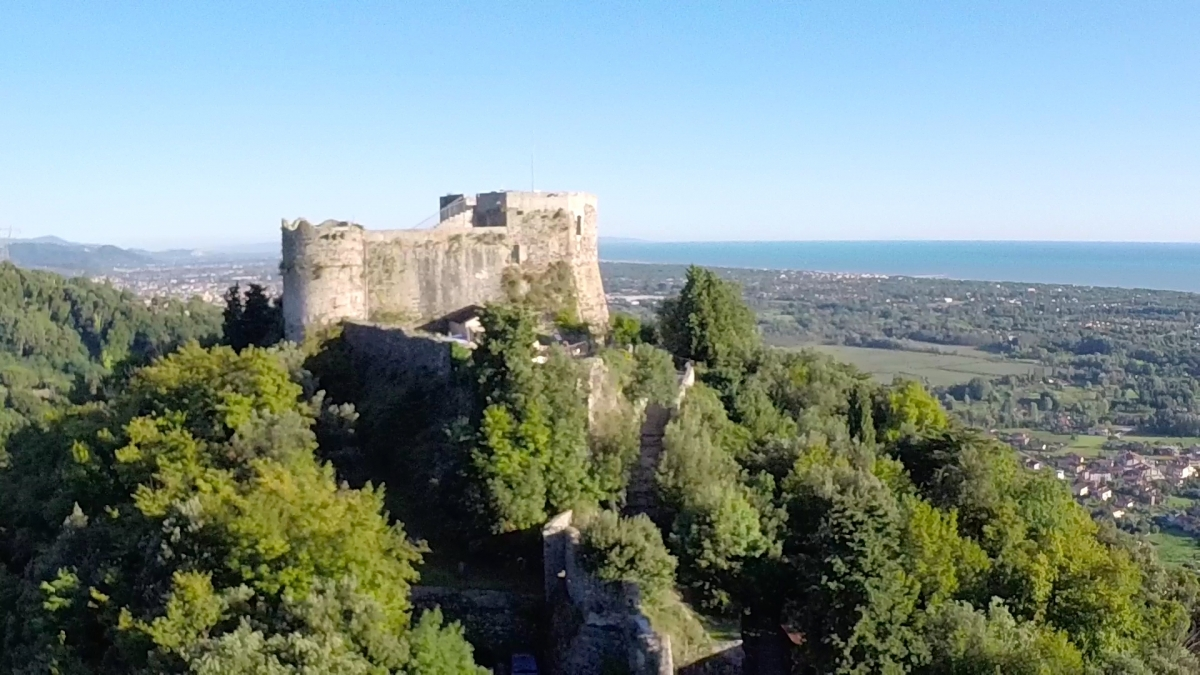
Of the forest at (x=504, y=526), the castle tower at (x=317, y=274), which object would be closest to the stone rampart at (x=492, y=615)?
the forest at (x=504, y=526)

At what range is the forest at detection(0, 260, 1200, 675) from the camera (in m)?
15.0

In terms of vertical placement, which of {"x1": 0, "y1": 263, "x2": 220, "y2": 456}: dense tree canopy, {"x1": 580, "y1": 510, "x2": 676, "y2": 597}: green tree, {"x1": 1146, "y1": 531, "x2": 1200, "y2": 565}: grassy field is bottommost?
{"x1": 1146, "y1": 531, "x2": 1200, "y2": 565}: grassy field

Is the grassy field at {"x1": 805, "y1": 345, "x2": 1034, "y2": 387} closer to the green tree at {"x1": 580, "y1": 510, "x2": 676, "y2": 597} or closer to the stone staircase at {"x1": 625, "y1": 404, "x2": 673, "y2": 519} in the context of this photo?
the stone staircase at {"x1": 625, "y1": 404, "x2": 673, "y2": 519}

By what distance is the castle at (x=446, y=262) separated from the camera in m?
25.1

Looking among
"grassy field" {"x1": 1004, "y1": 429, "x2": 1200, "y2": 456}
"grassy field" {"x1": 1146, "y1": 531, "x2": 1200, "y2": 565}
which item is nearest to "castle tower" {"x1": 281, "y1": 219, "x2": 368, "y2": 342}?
"grassy field" {"x1": 1146, "y1": 531, "x2": 1200, "y2": 565}

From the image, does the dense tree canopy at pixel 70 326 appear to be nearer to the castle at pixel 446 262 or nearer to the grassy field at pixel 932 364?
the castle at pixel 446 262

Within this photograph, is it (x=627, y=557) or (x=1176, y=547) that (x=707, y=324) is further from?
(x=1176, y=547)

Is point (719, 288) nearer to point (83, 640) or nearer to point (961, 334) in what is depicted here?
point (83, 640)

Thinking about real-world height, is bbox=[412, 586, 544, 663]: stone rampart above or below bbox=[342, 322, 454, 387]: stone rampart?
below

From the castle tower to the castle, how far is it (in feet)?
0.08

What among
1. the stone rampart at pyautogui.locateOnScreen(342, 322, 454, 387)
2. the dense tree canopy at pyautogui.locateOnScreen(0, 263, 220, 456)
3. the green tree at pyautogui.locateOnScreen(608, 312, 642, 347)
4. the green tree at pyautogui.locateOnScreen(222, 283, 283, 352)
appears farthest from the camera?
the dense tree canopy at pyautogui.locateOnScreen(0, 263, 220, 456)

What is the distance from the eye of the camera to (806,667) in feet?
55.3

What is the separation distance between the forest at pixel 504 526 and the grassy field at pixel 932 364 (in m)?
56.8

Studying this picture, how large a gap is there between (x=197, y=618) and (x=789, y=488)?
11.1 metres
